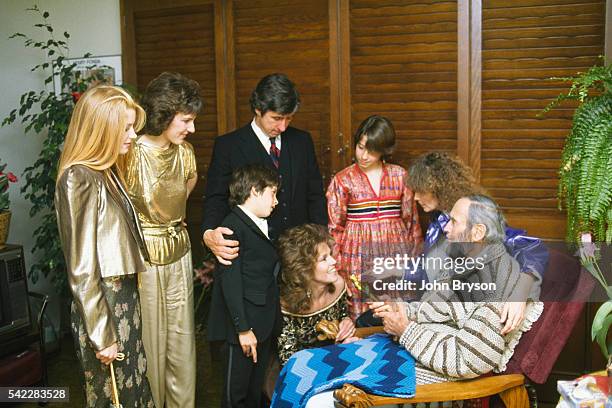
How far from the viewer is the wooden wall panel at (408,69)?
3.08 m

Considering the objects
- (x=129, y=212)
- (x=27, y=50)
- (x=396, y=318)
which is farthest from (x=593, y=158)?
(x=27, y=50)

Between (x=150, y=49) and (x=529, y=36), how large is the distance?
6.72 feet

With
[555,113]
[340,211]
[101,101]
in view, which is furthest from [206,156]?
[555,113]

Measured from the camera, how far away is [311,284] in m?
2.61

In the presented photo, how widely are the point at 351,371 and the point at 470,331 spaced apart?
41cm

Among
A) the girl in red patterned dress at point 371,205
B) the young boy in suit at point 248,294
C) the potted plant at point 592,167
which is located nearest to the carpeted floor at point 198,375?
the young boy in suit at point 248,294

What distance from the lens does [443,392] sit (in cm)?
202

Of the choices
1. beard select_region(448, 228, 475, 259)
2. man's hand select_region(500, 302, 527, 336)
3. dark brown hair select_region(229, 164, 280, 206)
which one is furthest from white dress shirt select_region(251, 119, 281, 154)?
man's hand select_region(500, 302, 527, 336)

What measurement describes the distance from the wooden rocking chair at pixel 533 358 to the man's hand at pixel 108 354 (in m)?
0.70

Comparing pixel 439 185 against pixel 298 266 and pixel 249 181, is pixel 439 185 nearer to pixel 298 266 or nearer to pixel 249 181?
Answer: pixel 298 266

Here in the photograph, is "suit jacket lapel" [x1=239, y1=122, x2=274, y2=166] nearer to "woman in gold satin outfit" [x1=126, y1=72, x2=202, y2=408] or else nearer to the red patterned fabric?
"woman in gold satin outfit" [x1=126, y1=72, x2=202, y2=408]

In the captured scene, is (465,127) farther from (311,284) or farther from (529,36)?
(311,284)

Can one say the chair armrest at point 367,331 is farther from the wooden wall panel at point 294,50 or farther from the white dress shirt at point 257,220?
the wooden wall panel at point 294,50

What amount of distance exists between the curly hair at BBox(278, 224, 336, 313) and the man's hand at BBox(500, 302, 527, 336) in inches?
31.2
